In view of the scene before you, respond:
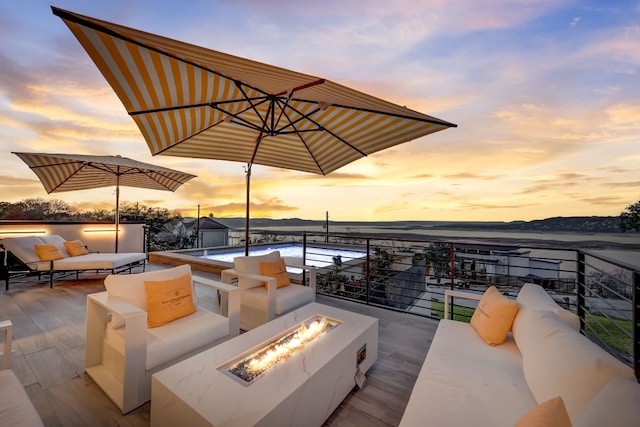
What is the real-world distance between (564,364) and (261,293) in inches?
99.3

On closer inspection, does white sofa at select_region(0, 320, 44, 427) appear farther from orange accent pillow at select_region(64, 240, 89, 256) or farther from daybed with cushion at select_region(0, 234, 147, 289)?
orange accent pillow at select_region(64, 240, 89, 256)

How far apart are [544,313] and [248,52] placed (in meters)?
4.90

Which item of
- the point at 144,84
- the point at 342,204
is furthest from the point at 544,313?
the point at 342,204

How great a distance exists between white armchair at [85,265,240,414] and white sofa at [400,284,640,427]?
1632 mm

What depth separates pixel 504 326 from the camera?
1.87 metres

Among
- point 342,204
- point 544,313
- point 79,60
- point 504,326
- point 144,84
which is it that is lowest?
point 504,326

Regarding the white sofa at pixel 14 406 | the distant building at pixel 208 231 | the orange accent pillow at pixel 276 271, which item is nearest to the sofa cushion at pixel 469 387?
the white sofa at pixel 14 406

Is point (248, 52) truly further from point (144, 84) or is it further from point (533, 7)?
point (533, 7)

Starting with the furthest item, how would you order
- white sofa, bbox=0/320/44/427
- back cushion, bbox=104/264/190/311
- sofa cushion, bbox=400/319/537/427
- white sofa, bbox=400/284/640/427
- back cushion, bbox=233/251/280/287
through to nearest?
back cushion, bbox=233/251/280/287, back cushion, bbox=104/264/190/311, sofa cushion, bbox=400/319/537/427, white sofa, bbox=0/320/44/427, white sofa, bbox=400/284/640/427

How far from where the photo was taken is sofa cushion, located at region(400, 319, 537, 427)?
46.7 inches

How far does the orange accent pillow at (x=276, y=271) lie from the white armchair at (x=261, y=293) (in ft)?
0.05

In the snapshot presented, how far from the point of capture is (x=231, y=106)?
106 inches

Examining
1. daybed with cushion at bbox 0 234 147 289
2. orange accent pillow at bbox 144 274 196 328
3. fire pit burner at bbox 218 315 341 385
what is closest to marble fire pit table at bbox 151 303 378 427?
fire pit burner at bbox 218 315 341 385

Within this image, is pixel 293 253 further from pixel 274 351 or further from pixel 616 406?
pixel 616 406
